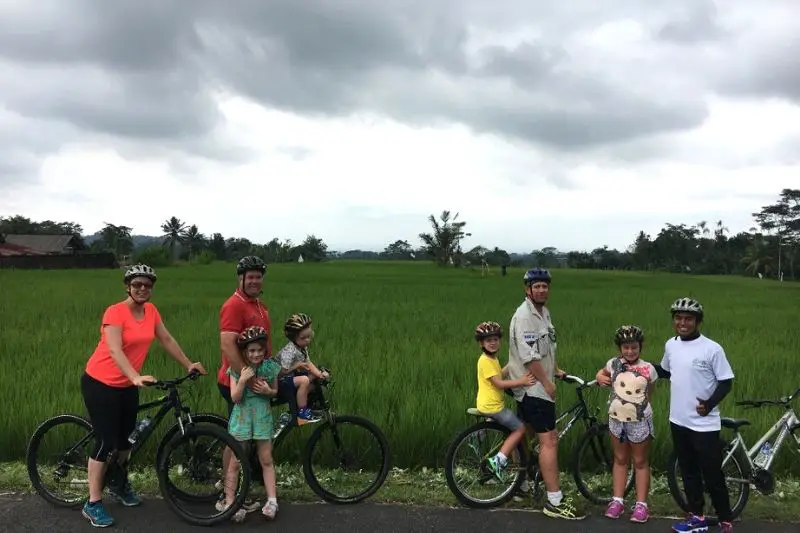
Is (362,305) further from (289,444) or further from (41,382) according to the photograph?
(289,444)

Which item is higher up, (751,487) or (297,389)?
(297,389)

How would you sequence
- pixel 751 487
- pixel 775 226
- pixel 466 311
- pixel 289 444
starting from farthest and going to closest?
pixel 775 226 < pixel 466 311 < pixel 289 444 < pixel 751 487

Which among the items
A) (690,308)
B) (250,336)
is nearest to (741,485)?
(690,308)

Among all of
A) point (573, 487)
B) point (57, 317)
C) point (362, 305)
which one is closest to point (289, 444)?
point (573, 487)

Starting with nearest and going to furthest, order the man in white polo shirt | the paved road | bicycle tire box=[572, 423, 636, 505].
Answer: the man in white polo shirt < the paved road < bicycle tire box=[572, 423, 636, 505]

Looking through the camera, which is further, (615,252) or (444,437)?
(615,252)

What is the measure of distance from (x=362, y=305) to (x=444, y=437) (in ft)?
36.1

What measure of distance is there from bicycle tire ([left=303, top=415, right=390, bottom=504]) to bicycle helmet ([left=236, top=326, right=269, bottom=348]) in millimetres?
856

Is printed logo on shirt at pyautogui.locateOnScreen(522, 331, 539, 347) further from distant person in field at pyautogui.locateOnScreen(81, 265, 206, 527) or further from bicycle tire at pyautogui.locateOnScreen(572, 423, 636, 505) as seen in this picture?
distant person in field at pyautogui.locateOnScreen(81, 265, 206, 527)

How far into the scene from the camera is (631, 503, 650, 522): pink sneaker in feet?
11.9

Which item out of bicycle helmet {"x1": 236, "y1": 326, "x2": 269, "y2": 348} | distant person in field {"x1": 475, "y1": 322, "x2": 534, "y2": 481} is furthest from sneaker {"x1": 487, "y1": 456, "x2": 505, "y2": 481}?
bicycle helmet {"x1": 236, "y1": 326, "x2": 269, "y2": 348}

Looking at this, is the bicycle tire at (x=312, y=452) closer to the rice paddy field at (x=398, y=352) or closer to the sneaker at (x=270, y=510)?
the sneaker at (x=270, y=510)

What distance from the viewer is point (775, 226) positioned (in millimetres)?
66625

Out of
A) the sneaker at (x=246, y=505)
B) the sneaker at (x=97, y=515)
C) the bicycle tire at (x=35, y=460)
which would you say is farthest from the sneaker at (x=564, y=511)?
the bicycle tire at (x=35, y=460)
